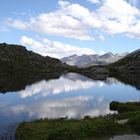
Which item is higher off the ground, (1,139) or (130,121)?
(130,121)

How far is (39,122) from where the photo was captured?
4631cm

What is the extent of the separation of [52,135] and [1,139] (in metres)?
10.3

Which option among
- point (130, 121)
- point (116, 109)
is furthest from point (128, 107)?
point (130, 121)

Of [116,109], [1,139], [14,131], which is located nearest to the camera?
[1,139]

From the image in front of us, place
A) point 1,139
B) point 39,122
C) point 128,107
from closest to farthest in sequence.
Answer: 1. point 1,139
2. point 39,122
3. point 128,107

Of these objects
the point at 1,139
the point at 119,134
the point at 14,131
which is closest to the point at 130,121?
the point at 119,134

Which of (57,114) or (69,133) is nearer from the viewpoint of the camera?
(69,133)

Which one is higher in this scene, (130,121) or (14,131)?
(130,121)

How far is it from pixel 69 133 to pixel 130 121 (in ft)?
21.3

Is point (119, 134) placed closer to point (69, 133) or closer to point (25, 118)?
point (69, 133)

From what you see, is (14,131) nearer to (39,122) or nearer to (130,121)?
(39,122)

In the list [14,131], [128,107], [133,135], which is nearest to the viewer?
[133,135]

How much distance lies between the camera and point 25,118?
56312 millimetres

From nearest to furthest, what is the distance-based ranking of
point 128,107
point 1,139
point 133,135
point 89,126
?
point 133,135 < point 89,126 < point 1,139 < point 128,107
